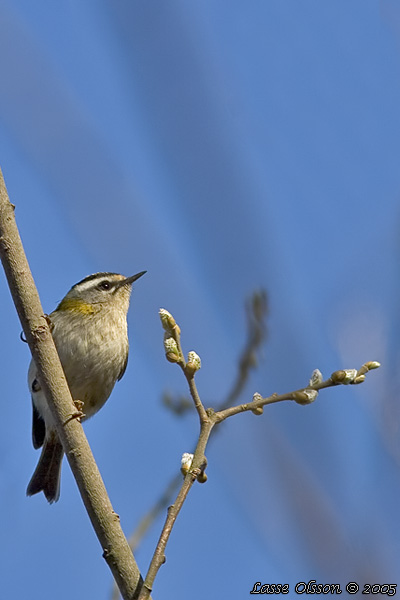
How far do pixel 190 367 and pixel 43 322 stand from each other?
0.76m

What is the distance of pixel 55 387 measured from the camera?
2.62m

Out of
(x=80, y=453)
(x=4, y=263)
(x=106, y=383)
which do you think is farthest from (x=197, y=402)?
(x=106, y=383)

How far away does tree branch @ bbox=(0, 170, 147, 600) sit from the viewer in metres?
2.36

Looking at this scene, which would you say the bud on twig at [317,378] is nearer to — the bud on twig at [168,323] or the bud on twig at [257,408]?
A: the bud on twig at [257,408]

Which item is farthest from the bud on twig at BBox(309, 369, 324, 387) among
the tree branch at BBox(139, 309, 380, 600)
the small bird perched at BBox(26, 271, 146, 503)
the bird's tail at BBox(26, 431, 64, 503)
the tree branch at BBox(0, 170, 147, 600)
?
the bird's tail at BBox(26, 431, 64, 503)

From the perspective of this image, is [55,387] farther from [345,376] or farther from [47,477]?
[47,477]

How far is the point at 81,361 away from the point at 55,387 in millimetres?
1971

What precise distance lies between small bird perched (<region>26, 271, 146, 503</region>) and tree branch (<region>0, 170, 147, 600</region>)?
1908mm

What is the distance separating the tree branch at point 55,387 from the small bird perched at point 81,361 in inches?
75.1

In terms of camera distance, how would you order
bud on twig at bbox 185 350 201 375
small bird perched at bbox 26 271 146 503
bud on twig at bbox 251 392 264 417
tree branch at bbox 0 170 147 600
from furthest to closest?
small bird perched at bbox 26 271 146 503 < tree branch at bbox 0 170 147 600 < bud on twig at bbox 185 350 201 375 < bud on twig at bbox 251 392 264 417

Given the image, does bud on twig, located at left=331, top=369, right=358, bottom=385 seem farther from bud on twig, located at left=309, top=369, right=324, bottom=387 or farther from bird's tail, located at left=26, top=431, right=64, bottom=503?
bird's tail, located at left=26, top=431, right=64, bottom=503

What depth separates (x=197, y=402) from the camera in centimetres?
202

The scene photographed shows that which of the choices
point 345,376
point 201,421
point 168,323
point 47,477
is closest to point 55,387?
point 168,323

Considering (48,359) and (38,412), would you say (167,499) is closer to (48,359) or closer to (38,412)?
(48,359)
